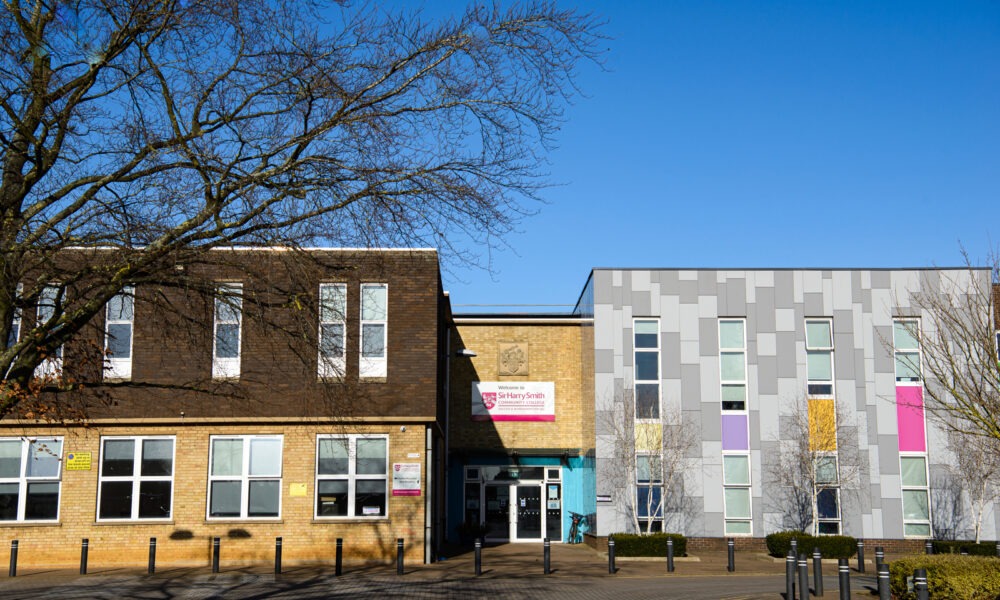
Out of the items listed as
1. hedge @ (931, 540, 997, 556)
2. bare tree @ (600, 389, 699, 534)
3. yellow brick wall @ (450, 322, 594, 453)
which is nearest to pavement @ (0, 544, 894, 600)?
hedge @ (931, 540, 997, 556)

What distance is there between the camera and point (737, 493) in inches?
1164

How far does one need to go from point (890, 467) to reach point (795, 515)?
10.5 ft

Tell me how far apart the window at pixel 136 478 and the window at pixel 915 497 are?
20544 millimetres

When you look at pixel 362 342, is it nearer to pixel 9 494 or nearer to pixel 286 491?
pixel 286 491

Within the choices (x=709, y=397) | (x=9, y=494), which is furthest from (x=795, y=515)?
(x=9, y=494)

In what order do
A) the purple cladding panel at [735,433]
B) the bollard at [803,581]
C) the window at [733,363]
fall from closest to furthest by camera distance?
1. the bollard at [803,581]
2. the purple cladding panel at [735,433]
3. the window at [733,363]

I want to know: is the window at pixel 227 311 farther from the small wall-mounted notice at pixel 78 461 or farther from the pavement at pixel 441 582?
the small wall-mounted notice at pixel 78 461

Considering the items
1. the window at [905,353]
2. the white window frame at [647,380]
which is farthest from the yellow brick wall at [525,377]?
the window at [905,353]

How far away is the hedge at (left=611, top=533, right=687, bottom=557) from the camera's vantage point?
2619 cm

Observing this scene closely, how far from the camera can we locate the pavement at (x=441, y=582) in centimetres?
1756

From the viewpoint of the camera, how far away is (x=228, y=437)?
77.0 feet

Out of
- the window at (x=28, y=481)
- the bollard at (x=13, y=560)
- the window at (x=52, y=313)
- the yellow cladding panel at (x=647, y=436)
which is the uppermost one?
the window at (x=52, y=313)

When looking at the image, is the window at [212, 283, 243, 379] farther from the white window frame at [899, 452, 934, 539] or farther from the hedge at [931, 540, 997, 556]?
the white window frame at [899, 452, 934, 539]

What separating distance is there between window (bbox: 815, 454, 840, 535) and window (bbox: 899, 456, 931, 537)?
1.97m
